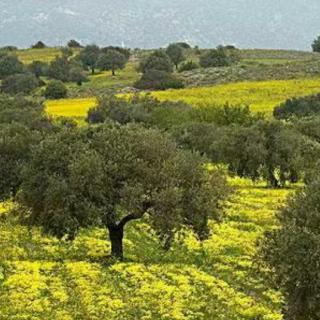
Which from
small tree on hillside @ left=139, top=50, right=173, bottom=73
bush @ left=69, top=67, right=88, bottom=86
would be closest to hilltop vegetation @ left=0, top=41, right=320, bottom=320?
bush @ left=69, top=67, right=88, bottom=86

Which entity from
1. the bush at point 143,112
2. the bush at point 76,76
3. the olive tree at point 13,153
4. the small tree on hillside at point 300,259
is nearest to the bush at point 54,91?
the bush at point 76,76

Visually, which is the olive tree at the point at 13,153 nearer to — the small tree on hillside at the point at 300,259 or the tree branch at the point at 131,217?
the tree branch at the point at 131,217

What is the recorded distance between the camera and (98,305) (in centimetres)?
3659

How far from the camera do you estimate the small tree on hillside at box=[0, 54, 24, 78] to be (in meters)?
173

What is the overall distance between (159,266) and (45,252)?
26.0ft

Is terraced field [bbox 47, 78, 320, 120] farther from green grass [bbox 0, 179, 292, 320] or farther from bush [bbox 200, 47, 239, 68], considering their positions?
green grass [bbox 0, 179, 292, 320]

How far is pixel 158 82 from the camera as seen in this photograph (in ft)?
497

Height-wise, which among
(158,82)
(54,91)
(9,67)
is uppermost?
(9,67)

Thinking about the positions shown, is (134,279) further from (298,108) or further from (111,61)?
(111,61)

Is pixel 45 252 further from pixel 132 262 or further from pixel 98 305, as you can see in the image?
pixel 98 305

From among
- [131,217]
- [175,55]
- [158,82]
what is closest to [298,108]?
[158,82]

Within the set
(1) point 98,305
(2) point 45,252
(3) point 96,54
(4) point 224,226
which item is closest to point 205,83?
(3) point 96,54

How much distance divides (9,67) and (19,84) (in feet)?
82.0

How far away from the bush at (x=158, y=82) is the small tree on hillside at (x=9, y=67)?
34773 mm
